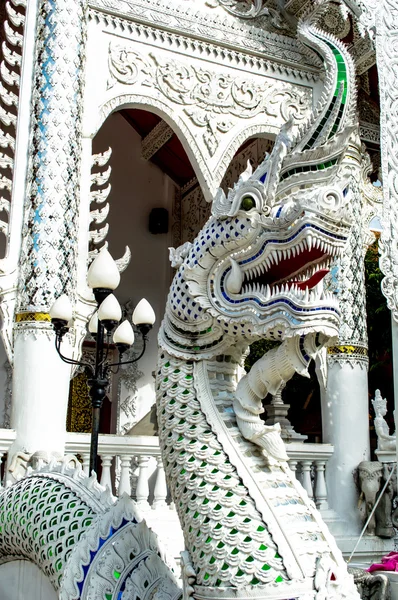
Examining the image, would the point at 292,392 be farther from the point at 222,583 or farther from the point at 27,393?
the point at 222,583

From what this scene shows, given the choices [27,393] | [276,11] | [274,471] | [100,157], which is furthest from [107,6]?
[274,471]

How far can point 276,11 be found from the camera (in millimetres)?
7070

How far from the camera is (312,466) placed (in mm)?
6207

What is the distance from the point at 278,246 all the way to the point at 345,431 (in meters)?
4.91

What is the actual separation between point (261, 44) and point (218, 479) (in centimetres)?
587

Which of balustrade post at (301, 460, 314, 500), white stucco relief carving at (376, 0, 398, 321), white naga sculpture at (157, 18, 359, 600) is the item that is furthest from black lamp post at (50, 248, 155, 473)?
balustrade post at (301, 460, 314, 500)

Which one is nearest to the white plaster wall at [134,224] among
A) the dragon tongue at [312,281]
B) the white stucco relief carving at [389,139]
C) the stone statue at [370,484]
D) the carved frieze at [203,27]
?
the carved frieze at [203,27]

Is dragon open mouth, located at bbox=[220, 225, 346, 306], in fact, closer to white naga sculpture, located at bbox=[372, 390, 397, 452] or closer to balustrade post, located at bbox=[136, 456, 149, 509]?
balustrade post, located at bbox=[136, 456, 149, 509]

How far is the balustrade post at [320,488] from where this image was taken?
19.9ft

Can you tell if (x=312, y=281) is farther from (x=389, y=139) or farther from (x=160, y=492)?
(x=389, y=139)

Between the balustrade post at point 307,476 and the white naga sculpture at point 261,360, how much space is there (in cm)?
424

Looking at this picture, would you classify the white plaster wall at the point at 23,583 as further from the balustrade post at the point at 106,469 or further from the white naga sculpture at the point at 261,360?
the balustrade post at the point at 106,469

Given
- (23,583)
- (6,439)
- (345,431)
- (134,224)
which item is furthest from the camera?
(134,224)

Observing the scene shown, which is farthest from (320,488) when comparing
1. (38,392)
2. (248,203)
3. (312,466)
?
(248,203)
